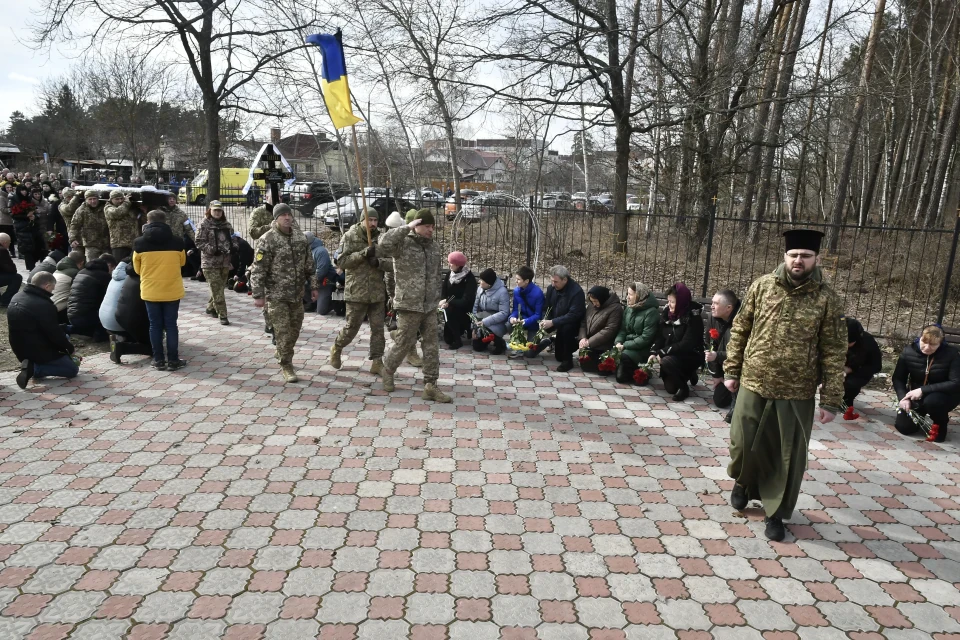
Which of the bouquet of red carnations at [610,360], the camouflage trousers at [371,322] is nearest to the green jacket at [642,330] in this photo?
the bouquet of red carnations at [610,360]

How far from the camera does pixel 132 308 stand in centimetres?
677

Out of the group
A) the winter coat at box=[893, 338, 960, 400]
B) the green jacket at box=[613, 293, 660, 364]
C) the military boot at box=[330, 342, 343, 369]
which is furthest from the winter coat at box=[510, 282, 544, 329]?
the winter coat at box=[893, 338, 960, 400]

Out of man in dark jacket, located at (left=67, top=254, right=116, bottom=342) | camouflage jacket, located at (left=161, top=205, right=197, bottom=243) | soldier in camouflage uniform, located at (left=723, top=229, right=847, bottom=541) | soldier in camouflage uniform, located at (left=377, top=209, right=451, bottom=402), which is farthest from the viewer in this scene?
camouflage jacket, located at (left=161, top=205, right=197, bottom=243)

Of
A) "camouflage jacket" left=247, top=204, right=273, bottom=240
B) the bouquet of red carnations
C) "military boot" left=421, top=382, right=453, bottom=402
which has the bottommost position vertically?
"military boot" left=421, top=382, right=453, bottom=402

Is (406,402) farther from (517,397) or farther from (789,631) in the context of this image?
(789,631)

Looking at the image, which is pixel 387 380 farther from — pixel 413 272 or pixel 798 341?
pixel 798 341

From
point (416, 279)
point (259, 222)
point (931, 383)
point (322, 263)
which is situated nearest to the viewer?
point (931, 383)

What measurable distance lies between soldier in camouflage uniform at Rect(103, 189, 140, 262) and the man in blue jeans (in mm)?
3526

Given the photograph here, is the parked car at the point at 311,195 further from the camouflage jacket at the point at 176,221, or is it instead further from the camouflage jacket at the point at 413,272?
the camouflage jacket at the point at 413,272

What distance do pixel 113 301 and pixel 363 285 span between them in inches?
110

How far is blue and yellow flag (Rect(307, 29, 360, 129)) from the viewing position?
6141 mm

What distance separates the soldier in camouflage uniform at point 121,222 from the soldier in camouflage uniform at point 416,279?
223 inches

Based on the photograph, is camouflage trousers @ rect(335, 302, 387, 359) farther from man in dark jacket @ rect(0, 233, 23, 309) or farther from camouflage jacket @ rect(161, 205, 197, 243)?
man in dark jacket @ rect(0, 233, 23, 309)

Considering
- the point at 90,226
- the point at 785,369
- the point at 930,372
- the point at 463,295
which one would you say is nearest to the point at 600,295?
the point at 463,295
